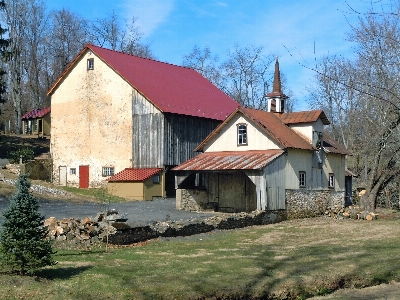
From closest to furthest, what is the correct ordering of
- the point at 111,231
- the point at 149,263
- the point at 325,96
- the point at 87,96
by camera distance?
the point at 149,263, the point at 111,231, the point at 87,96, the point at 325,96

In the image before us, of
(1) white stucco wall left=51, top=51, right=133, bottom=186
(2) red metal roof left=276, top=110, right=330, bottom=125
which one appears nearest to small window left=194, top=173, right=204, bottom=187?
(2) red metal roof left=276, top=110, right=330, bottom=125

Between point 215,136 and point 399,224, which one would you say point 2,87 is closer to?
point 215,136

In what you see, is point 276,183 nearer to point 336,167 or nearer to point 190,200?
point 190,200

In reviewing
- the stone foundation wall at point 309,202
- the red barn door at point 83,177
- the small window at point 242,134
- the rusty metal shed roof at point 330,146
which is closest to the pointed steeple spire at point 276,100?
the rusty metal shed roof at point 330,146

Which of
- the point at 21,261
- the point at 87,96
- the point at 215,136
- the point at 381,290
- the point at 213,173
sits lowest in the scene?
the point at 381,290

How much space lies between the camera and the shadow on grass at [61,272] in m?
13.2

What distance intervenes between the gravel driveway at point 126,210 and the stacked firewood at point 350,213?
7894mm

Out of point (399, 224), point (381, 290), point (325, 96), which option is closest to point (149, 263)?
point (381, 290)

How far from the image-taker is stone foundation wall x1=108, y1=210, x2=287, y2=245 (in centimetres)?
2072

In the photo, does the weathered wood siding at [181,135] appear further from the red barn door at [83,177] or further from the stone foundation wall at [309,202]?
the stone foundation wall at [309,202]

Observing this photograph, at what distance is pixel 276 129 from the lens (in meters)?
32.2

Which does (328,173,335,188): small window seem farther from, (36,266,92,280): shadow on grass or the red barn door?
(36,266,92,280): shadow on grass

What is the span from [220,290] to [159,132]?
25.5 metres

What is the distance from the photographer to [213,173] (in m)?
33.6
